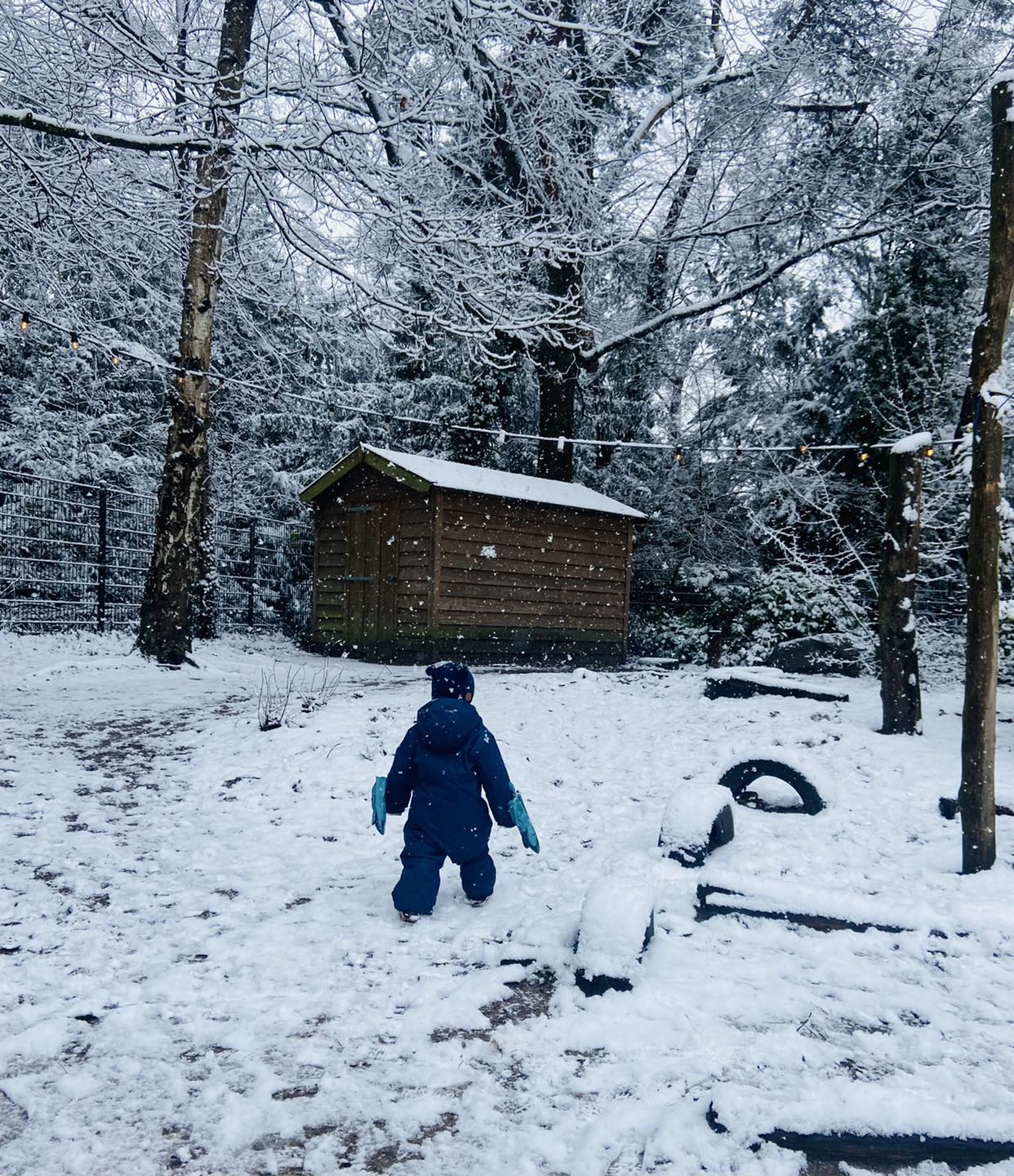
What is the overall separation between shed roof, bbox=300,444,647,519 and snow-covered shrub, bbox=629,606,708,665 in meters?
3.14

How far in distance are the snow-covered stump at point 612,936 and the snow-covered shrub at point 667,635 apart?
15056 millimetres

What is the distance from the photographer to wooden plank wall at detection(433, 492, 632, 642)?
14.8 metres

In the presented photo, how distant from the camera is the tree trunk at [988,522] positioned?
15.3 feet

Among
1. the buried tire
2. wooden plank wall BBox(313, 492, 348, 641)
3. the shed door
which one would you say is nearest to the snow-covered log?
the buried tire

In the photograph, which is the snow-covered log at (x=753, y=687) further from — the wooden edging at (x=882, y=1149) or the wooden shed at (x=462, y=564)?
the wooden edging at (x=882, y=1149)

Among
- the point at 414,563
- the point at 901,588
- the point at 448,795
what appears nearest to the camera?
the point at 448,795

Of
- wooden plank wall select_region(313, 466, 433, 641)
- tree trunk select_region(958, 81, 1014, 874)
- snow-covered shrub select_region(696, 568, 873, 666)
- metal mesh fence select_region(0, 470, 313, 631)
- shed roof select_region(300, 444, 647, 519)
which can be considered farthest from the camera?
snow-covered shrub select_region(696, 568, 873, 666)

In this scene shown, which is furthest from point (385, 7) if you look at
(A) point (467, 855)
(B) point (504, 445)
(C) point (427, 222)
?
(B) point (504, 445)

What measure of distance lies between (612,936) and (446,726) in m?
1.33

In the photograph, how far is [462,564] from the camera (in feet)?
49.0

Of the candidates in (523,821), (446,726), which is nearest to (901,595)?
(523,821)

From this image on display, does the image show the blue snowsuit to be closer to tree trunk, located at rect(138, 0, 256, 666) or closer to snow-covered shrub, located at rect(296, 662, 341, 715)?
snow-covered shrub, located at rect(296, 662, 341, 715)

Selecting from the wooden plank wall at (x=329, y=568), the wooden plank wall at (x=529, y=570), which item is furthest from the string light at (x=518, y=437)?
the wooden plank wall at (x=329, y=568)

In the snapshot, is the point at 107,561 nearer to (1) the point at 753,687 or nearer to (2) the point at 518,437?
(2) the point at 518,437
